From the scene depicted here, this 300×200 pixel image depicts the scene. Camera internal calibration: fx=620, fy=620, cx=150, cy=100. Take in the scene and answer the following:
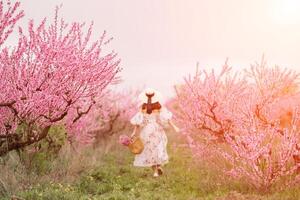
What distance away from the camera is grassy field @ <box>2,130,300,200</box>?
1121 centimetres

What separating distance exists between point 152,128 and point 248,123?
13.2 ft

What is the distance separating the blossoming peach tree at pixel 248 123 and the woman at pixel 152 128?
133cm

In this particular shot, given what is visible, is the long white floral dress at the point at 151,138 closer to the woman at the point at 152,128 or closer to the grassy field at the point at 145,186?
the woman at the point at 152,128

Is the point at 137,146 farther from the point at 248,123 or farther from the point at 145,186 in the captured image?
the point at 248,123

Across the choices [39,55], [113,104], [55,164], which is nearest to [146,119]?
[55,164]

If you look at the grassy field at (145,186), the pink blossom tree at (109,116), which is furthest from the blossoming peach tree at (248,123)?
the pink blossom tree at (109,116)

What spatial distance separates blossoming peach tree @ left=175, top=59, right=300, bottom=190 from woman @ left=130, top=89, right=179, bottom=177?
133 centimetres

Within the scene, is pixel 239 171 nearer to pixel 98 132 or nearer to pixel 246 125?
pixel 246 125

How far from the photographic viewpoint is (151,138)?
15.4 meters

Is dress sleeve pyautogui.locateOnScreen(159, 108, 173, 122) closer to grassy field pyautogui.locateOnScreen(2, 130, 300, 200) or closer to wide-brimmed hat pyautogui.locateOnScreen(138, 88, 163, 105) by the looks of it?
wide-brimmed hat pyautogui.locateOnScreen(138, 88, 163, 105)

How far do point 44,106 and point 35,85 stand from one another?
44cm

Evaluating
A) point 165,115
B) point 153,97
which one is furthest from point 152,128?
point 153,97

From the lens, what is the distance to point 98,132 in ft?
69.3

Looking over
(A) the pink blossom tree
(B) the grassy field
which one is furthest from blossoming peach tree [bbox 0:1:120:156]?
(A) the pink blossom tree
